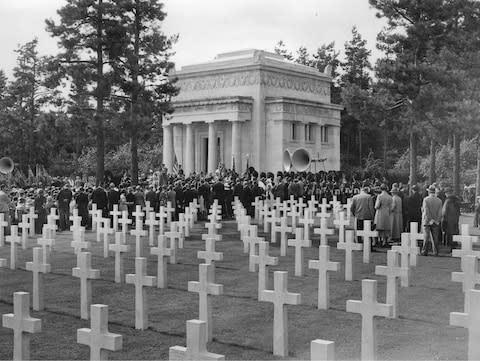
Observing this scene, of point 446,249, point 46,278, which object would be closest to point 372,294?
point 46,278

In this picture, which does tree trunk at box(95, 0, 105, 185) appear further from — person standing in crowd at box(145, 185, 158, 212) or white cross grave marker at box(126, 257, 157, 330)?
white cross grave marker at box(126, 257, 157, 330)

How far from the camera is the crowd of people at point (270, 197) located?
17656mm

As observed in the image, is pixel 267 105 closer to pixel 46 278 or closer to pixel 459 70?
pixel 459 70

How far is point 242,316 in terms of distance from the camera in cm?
981

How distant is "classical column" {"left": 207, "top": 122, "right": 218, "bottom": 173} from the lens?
49469 mm

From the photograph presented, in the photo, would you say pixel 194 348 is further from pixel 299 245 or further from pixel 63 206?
pixel 63 206

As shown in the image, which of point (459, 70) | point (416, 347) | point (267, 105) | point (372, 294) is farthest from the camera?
point (267, 105)

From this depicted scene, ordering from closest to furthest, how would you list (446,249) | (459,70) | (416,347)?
(416,347)
(446,249)
(459,70)

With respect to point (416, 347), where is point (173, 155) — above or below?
above

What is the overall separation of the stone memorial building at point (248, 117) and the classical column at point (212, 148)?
0.07 m

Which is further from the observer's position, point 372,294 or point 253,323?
point 253,323

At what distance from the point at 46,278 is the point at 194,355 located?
909 cm

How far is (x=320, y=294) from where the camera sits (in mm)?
10195

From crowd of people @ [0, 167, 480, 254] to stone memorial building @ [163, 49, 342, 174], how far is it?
14.4 metres
